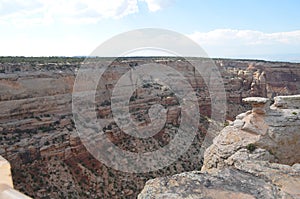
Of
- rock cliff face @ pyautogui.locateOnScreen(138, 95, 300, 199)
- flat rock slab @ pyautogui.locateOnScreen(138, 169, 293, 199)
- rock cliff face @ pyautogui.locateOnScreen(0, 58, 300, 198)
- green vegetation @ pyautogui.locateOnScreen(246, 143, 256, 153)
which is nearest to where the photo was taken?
flat rock slab @ pyautogui.locateOnScreen(138, 169, 293, 199)

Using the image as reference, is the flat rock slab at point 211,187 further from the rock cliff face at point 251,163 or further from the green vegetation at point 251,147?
the green vegetation at point 251,147

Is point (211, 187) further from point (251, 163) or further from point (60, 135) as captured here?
point (60, 135)

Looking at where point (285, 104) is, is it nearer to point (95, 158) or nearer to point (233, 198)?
point (233, 198)

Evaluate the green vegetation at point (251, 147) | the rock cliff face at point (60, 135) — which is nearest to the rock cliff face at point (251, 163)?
the green vegetation at point (251, 147)

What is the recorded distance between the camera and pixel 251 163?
8.74m

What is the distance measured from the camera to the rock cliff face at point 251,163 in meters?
6.37

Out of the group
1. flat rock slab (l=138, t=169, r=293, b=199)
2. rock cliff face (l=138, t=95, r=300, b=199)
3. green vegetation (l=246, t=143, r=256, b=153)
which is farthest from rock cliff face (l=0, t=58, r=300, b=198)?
flat rock slab (l=138, t=169, r=293, b=199)

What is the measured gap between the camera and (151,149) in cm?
2778

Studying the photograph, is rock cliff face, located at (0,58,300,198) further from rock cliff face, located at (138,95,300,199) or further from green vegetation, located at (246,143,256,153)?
green vegetation, located at (246,143,256,153)

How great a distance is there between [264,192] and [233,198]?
0.82 m

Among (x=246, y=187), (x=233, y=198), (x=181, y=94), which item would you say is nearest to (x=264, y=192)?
(x=246, y=187)

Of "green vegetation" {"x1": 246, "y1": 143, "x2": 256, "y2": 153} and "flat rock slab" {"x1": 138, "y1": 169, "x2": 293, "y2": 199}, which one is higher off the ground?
"flat rock slab" {"x1": 138, "y1": 169, "x2": 293, "y2": 199}

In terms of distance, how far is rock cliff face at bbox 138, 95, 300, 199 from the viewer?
6367mm

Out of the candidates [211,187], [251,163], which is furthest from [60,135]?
[211,187]
